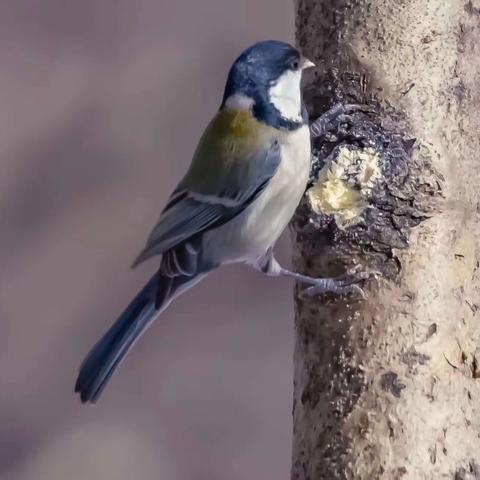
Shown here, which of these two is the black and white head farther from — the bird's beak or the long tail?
the long tail

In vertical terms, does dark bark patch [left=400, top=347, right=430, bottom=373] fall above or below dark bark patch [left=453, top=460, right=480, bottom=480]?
above

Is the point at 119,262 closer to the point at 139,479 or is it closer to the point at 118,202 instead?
the point at 118,202

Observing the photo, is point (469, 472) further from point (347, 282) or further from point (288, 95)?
point (288, 95)

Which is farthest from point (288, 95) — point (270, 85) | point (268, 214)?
point (268, 214)

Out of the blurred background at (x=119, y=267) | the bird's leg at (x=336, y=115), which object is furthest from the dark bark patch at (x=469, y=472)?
the blurred background at (x=119, y=267)

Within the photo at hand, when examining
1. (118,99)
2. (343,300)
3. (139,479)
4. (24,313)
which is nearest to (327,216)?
(343,300)

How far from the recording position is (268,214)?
1.35 metres

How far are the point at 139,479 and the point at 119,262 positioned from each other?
570 millimetres

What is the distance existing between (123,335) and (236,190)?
8.5 inches

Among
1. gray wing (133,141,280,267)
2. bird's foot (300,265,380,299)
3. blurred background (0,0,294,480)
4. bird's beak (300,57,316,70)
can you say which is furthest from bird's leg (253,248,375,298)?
blurred background (0,0,294,480)

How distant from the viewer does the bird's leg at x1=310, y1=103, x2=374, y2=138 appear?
1.26 m

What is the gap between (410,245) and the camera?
1222 mm

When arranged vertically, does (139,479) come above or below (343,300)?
below

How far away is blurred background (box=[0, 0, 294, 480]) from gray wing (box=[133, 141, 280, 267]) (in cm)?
142
